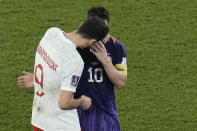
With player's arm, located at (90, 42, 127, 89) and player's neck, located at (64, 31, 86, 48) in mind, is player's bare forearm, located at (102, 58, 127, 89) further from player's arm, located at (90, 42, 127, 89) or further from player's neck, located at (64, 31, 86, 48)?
player's neck, located at (64, 31, 86, 48)

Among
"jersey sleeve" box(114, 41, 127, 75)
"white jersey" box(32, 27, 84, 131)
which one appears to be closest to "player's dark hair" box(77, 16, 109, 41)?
"white jersey" box(32, 27, 84, 131)

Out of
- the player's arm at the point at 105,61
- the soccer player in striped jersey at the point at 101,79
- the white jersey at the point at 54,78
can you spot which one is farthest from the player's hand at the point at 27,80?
the player's arm at the point at 105,61

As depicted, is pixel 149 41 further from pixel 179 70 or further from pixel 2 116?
pixel 2 116

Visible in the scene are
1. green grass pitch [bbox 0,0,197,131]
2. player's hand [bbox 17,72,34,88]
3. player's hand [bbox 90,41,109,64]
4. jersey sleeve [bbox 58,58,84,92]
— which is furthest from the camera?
green grass pitch [bbox 0,0,197,131]

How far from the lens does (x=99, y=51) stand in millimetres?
4664

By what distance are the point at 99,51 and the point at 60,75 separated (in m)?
0.56

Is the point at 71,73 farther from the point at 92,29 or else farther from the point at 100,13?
the point at 100,13

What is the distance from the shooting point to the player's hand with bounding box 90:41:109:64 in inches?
183

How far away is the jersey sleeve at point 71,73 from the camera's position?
415 cm

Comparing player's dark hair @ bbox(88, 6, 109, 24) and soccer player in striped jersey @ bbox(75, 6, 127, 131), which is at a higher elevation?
player's dark hair @ bbox(88, 6, 109, 24)

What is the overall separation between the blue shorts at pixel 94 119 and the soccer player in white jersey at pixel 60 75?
42 cm

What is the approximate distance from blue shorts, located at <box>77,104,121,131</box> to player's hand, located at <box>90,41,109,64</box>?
0.51 metres

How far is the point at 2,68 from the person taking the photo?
27.2 feet

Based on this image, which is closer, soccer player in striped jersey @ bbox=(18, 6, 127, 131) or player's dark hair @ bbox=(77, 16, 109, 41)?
player's dark hair @ bbox=(77, 16, 109, 41)
